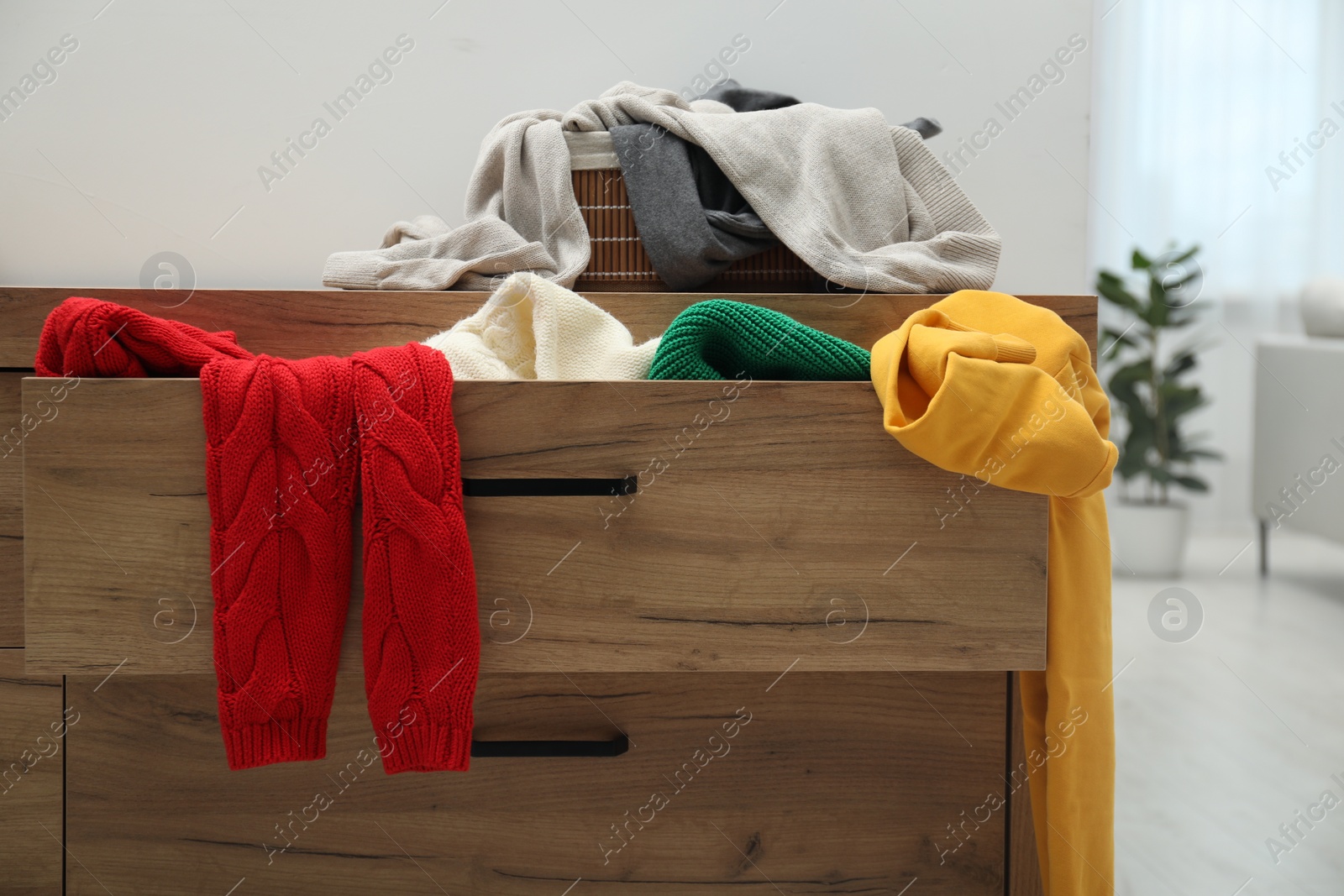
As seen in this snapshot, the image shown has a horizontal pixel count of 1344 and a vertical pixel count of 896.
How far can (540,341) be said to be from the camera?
→ 77 centimetres

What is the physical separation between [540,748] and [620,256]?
521 mm

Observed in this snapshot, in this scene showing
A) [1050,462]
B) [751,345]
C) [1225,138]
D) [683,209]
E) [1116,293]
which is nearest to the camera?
[1050,462]

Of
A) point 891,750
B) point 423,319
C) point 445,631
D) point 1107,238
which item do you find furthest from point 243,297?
point 1107,238

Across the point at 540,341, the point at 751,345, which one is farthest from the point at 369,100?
the point at 751,345

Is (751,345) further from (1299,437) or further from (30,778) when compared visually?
(1299,437)

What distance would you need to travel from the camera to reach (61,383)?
0.60 meters

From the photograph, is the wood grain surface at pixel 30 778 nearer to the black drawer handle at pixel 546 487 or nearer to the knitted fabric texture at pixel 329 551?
the knitted fabric texture at pixel 329 551

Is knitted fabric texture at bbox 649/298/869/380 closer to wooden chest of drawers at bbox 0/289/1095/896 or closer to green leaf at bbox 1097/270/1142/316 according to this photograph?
wooden chest of drawers at bbox 0/289/1095/896

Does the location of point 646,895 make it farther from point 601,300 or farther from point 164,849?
point 601,300

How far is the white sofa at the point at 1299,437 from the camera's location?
200cm

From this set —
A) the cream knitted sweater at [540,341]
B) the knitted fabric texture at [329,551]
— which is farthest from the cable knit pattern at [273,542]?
the cream knitted sweater at [540,341]

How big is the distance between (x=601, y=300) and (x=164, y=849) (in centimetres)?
66

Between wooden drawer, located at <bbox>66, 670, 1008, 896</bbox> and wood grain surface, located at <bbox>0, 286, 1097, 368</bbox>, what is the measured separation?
0.33 meters

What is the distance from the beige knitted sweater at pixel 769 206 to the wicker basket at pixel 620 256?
1.0 inches
